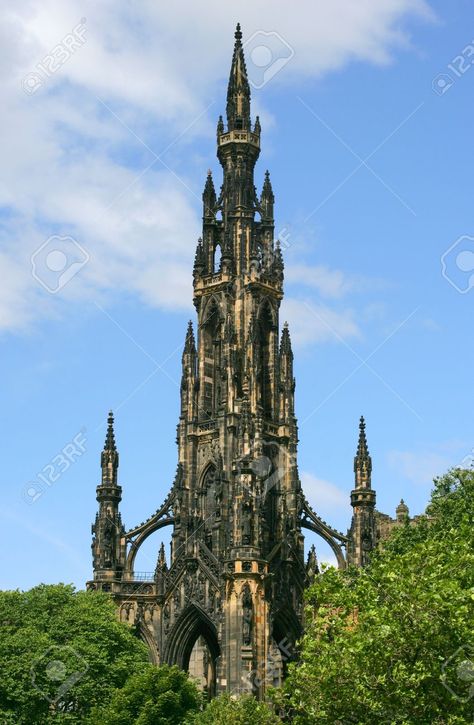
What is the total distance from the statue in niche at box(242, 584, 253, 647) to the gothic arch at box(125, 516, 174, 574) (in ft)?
33.0

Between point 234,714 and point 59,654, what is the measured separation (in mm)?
11925

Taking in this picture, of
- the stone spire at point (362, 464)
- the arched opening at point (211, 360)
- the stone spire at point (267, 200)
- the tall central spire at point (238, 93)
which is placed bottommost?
the stone spire at point (362, 464)

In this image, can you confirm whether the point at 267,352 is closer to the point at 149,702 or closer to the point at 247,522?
the point at 247,522

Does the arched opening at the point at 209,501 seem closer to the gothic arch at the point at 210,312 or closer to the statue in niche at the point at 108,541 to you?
the statue in niche at the point at 108,541

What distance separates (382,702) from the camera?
51500mm

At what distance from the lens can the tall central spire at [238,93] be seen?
330ft

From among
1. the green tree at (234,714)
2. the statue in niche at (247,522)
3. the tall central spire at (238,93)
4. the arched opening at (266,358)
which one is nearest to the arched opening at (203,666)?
the statue in niche at (247,522)

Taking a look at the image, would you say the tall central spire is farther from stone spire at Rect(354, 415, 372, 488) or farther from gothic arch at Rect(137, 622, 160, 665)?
gothic arch at Rect(137, 622, 160, 665)

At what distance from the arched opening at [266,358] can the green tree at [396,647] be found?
38621mm

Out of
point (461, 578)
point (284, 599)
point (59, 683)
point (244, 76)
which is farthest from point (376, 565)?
point (244, 76)

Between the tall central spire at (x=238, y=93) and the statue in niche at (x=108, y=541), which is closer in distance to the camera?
the statue in niche at (x=108, y=541)

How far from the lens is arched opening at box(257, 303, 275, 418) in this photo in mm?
96750

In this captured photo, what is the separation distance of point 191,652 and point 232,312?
67.4ft

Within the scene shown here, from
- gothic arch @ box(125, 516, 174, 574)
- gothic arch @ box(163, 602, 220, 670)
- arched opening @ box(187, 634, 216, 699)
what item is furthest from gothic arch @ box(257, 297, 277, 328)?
arched opening @ box(187, 634, 216, 699)
